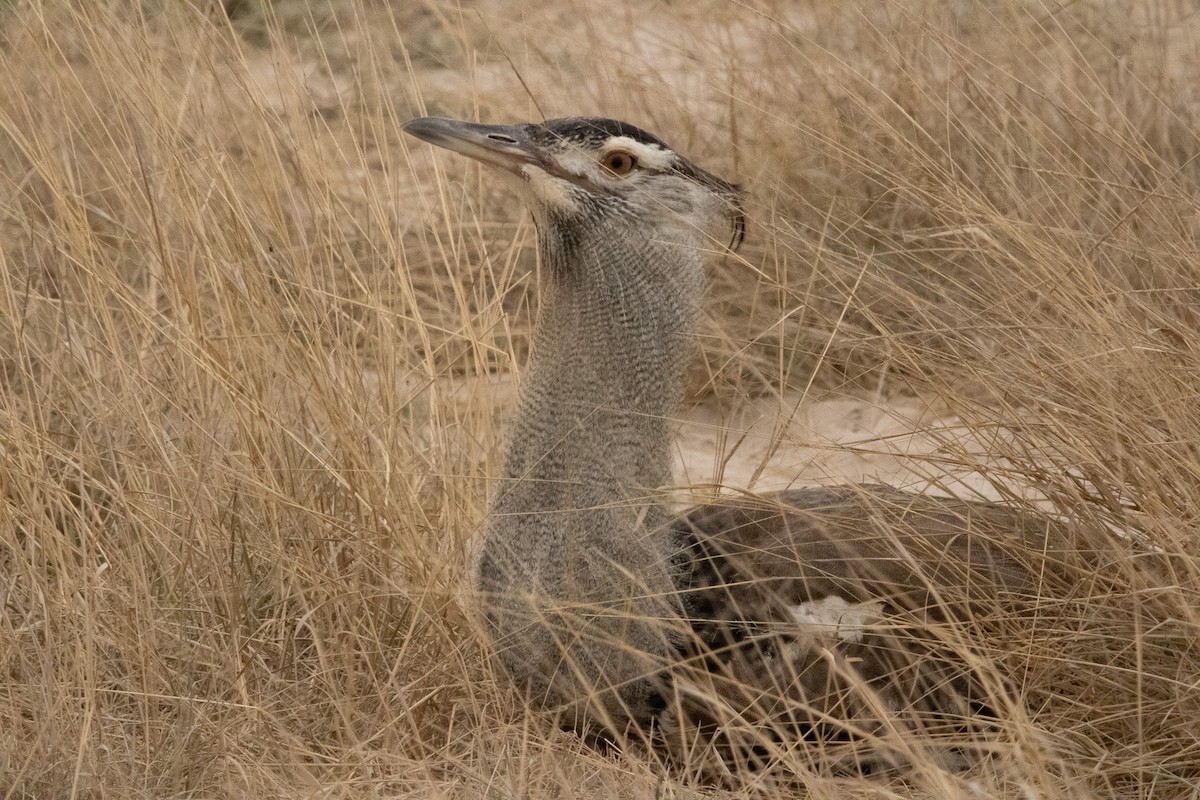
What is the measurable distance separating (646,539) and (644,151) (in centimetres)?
62

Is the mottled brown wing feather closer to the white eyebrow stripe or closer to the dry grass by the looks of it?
the dry grass

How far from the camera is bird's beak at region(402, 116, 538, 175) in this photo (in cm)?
240

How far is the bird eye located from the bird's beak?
12 centimetres

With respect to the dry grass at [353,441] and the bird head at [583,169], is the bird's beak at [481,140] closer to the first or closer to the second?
the bird head at [583,169]

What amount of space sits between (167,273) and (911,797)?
164 centimetres

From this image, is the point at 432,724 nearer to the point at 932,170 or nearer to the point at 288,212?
the point at 932,170

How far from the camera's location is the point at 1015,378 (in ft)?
A: 7.86

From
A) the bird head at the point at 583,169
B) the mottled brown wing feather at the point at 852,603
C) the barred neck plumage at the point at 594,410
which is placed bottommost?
the mottled brown wing feather at the point at 852,603

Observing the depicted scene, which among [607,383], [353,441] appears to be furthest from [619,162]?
[353,441]

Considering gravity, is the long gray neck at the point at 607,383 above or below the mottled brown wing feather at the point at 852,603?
above

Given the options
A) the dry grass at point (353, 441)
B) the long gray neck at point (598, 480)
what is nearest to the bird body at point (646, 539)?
the long gray neck at point (598, 480)

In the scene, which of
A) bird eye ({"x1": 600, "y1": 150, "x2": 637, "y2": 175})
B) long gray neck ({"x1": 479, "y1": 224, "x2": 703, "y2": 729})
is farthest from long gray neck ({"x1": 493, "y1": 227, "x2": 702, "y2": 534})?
bird eye ({"x1": 600, "y1": 150, "x2": 637, "y2": 175})

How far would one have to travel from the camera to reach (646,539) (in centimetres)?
242

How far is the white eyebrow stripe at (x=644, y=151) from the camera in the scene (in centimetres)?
245
